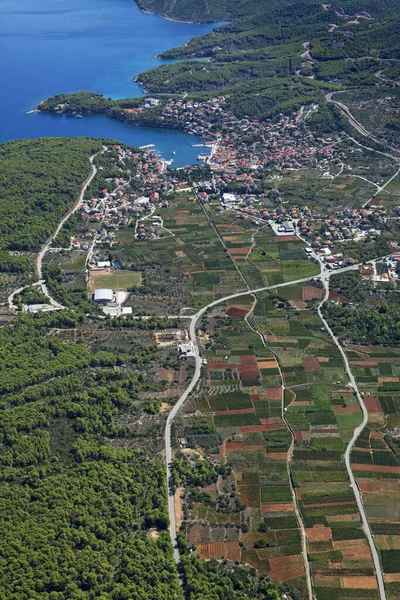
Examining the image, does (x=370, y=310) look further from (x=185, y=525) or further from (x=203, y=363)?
(x=185, y=525)

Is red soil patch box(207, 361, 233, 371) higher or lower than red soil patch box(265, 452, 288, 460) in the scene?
higher

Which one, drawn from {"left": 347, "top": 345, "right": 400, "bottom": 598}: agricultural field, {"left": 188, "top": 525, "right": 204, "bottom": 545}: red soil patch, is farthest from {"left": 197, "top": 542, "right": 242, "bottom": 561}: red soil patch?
{"left": 347, "top": 345, "right": 400, "bottom": 598}: agricultural field

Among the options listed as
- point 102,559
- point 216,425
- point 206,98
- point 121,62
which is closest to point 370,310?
point 216,425

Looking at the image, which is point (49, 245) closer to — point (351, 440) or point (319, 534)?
point (351, 440)

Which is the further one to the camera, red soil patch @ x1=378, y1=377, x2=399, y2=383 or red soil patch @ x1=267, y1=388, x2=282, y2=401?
red soil patch @ x1=378, y1=377, x2=399, y2=383

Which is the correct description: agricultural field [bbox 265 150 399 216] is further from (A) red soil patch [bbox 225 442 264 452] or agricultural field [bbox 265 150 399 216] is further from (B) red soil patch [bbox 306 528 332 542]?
(B) red soil patch [bbox 306 528 332 542]
